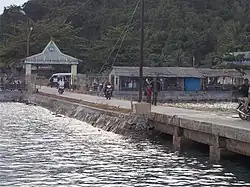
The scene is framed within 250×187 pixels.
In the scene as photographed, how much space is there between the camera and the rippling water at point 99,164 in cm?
1686

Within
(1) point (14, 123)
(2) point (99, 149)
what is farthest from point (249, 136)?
(1) point (14, 123)

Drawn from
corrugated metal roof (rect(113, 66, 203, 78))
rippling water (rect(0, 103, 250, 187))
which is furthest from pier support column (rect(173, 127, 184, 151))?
corrugated metal roof (rect(113, 66, 203, 78))

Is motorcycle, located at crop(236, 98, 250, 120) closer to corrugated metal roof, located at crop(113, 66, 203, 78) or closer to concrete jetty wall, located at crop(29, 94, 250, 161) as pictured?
concrete jetty wall, located at crop(29, 94, 250, 161)

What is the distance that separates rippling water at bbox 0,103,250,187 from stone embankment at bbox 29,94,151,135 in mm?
1070

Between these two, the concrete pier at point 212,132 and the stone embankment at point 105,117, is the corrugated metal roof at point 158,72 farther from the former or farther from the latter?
the concrete pier at point 212,132

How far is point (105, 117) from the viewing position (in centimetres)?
3412

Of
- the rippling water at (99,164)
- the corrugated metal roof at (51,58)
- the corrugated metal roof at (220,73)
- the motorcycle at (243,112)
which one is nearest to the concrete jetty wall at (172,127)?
the rippling water at (99,164)

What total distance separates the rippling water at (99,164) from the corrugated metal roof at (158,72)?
36.2 meters

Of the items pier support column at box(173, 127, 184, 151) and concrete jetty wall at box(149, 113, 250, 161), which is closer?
concrete jetty wall at box(149, 113, 250, 161)

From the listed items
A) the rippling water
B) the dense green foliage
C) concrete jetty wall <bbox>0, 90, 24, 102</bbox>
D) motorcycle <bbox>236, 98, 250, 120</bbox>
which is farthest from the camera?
the dense green foliage

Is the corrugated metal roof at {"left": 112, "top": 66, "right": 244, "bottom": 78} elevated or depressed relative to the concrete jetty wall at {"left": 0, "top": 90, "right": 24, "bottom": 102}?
elevated

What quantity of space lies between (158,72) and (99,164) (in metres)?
49.3

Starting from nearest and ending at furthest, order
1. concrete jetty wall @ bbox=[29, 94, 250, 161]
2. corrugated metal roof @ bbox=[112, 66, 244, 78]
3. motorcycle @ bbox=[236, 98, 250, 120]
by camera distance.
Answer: concrete jetty wall @ bbox=[29, 94, 250, 161]
motorcycle @ bbox=[236, 98, 250, 120]
corrugated metal roof @ bbox=[112, 66, 244, 78]

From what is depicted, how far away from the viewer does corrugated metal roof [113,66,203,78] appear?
6632 centimetres
